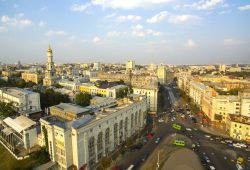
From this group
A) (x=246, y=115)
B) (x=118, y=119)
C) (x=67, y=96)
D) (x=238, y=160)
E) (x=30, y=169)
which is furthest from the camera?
(x=67, y=96)

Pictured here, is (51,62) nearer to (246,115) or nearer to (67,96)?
(67,96)

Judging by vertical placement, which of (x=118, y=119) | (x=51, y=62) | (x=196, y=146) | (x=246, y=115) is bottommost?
(x=196, y=146)

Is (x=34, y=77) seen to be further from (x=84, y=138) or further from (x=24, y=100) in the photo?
(x=84, y=138)

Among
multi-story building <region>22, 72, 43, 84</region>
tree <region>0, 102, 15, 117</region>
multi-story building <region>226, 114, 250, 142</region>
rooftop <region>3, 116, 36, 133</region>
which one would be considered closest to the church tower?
multi-story building <region>22, 72, 43, 84</region>

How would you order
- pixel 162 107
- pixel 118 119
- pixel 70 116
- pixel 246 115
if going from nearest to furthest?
pixel 118 119 → pixel 70 116 → pixel 246 115 → pixel 162 107

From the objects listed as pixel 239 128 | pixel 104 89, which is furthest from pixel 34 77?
pixel 239 128

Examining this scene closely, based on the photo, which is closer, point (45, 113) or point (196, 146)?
point (196, 146)

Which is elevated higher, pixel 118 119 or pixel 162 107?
pixel 118 119

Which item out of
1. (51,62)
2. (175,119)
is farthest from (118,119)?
(51,62)
